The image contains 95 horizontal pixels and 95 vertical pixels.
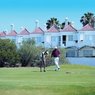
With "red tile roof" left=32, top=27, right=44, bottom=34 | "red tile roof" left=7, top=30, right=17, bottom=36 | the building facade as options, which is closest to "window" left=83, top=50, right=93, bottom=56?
the building facade

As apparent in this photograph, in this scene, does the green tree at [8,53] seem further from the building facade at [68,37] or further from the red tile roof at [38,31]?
the red tile roof at [38,31]

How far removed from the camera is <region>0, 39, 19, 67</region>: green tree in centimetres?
5500

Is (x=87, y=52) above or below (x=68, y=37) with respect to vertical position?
below

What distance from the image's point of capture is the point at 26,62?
56031mm

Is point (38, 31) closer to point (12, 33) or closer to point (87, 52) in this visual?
point (12, 33)

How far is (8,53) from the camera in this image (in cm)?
5531

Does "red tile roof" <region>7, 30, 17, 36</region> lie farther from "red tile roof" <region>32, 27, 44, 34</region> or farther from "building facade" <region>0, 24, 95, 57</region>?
"red tile roof" <region>32, 27, 44, 34</region>

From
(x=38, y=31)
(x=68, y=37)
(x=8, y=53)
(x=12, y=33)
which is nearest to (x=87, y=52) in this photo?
(x=68, y=37)

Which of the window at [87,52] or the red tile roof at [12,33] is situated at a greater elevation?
the red tile roof at [12,33]

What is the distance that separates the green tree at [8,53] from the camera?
55.0 meters

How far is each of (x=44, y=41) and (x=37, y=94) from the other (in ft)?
228

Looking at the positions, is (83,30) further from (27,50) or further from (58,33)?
(27,50)

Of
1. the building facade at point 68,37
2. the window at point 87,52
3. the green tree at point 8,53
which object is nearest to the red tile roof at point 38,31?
the building facade at point 68,37

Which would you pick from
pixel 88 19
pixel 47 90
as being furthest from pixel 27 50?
pixel 88 19
